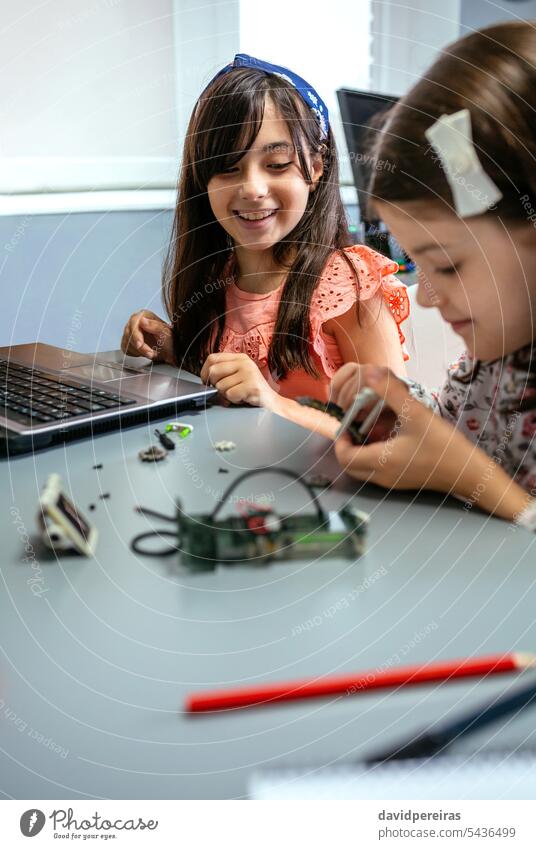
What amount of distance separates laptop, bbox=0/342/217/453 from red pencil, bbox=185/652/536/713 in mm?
225

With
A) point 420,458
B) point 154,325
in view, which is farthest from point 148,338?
point 420,458

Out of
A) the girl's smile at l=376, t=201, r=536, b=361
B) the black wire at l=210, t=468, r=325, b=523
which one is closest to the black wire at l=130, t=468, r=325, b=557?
the black wire at l=210, t=468, r=325, b=523

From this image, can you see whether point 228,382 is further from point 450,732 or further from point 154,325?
point 450,732

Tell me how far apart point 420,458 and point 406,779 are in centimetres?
15

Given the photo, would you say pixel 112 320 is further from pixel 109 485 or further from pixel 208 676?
pixel 208 676

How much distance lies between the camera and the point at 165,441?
44 centimetres

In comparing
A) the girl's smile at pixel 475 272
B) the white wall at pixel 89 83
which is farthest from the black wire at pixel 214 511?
the white wall at pixel 89 83

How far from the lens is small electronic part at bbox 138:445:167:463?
0.43 m

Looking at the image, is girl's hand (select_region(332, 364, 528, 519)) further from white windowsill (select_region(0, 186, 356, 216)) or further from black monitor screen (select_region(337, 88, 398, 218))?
white windowsill (select_region(0, 186, 356, 216))

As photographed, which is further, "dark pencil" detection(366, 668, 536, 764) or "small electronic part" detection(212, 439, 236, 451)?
"small electronic part" detection(212, 439, 236, 451)

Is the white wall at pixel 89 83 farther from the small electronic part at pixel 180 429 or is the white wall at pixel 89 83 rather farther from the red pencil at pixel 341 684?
the red pencil at pixel 341 684

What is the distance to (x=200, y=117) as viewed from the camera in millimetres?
448

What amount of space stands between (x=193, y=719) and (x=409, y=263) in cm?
24

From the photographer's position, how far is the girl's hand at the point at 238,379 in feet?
1.45
